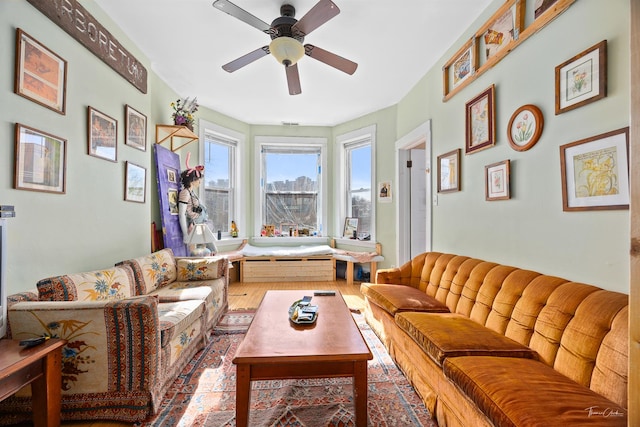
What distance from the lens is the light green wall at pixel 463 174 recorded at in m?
1.52

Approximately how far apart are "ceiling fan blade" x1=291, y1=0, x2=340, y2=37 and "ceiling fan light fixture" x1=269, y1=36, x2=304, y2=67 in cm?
10

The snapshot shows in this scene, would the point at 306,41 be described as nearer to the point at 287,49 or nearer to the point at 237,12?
the point at 287,49

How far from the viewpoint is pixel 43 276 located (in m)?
1.92

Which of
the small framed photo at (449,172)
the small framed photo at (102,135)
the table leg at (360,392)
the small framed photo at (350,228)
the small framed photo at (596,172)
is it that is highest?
the small framed photo at (102,135)

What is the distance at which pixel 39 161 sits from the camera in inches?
73.7

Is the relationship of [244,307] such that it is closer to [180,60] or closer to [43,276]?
[43,276]

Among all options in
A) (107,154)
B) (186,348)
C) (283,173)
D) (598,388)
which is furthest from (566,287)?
(283,173)

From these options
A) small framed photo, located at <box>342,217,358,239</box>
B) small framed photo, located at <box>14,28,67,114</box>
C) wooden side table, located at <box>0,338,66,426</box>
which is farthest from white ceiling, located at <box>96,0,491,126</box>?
wooden side table, located at <box>0,338,66,426</box>

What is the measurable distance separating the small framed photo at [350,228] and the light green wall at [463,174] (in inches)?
74.6

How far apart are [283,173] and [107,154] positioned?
10.5 ft

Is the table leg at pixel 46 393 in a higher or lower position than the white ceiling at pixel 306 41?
lower

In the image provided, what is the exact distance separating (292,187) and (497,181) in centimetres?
380

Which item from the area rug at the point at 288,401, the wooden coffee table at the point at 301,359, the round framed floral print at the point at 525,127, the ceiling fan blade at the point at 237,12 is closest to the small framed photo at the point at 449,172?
the round framed floral print at the point at 525,127

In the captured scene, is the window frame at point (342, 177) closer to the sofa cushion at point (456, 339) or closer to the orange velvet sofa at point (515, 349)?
the orange velvet sofa at point (515, 349)
